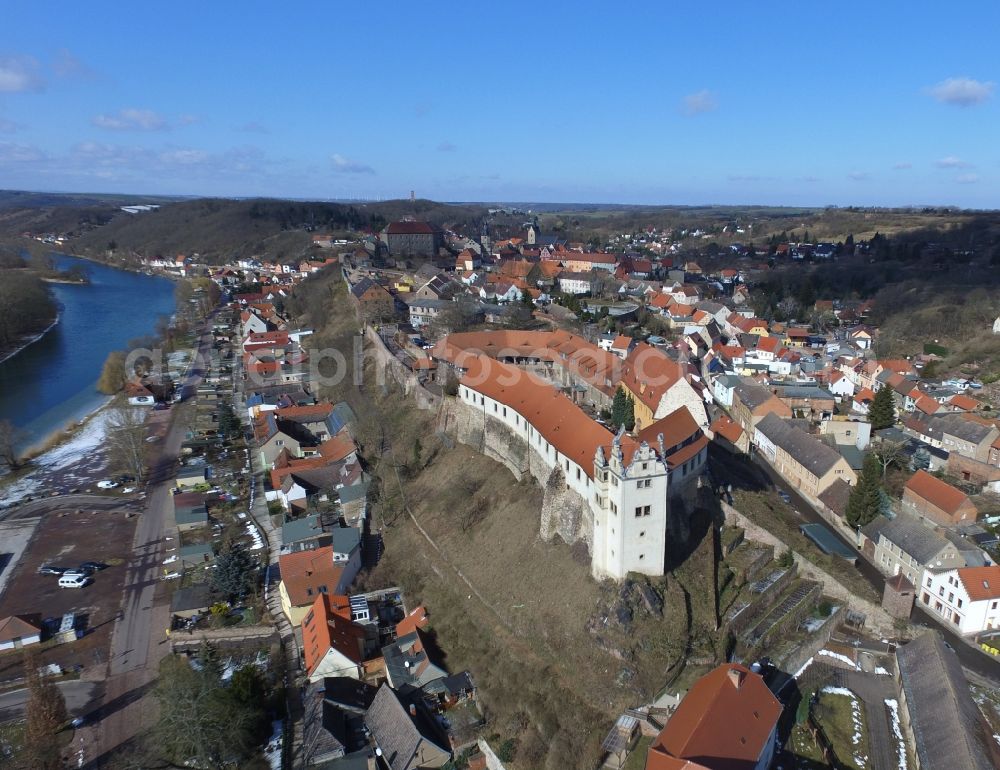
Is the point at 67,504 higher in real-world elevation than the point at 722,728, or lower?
lower

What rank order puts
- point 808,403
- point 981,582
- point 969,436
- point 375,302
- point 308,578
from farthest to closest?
point 375,302
point 808,403
point 969,436
point 308,578
point 981,582

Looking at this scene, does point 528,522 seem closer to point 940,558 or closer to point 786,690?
point 786,690

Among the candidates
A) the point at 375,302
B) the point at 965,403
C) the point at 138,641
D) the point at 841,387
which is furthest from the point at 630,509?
the point at 375,302

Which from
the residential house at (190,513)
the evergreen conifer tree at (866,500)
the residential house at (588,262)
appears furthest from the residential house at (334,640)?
the residential house at (588,262)

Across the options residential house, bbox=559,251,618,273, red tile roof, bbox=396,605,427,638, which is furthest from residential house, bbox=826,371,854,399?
residential house, bbox=559,251,618,273

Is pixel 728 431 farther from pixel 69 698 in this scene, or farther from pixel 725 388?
pixel 69 698

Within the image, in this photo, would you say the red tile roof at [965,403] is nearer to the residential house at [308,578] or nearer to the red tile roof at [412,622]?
the red tile roof at [412,622]

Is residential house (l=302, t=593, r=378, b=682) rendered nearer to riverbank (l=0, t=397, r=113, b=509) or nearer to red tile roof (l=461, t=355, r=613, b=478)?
red tile roof (l=461, t=355, r=613, b=478)
